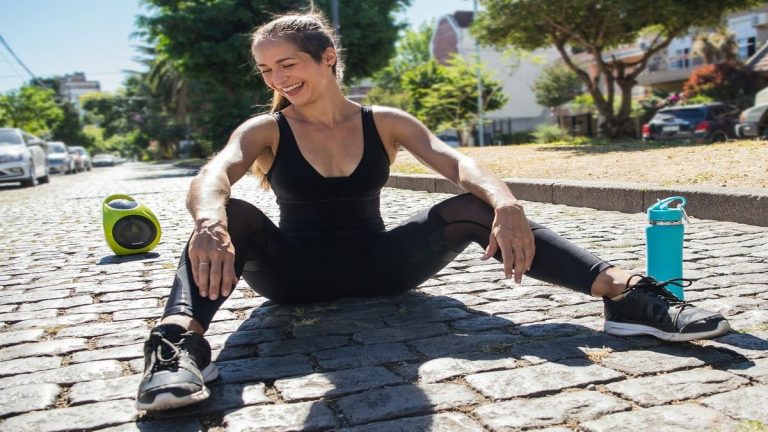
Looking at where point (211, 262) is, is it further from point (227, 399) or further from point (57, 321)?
point (57, 321)

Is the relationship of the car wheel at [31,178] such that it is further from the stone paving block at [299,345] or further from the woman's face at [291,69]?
the stone paving block at [299,345]

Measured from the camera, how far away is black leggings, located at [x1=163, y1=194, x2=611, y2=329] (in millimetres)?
2994

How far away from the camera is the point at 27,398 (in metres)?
2.55

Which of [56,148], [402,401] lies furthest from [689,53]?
[402,401]

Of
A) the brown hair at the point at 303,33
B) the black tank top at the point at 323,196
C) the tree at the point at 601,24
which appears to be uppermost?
the tree at the point at 601,24

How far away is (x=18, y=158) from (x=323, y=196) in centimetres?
1834

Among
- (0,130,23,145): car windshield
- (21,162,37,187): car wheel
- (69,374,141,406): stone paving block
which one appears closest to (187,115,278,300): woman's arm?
(69,374,141,406): stone paving block

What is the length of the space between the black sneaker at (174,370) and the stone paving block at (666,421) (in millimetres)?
1161

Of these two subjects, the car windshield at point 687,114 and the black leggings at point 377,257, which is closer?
the black leggings at point 377,257

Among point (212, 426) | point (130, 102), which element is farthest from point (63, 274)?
point (130, 102)

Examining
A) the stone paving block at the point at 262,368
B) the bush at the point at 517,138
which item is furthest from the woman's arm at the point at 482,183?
the bush at the point at 517,138

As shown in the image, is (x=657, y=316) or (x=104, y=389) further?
(x=657, y=316)

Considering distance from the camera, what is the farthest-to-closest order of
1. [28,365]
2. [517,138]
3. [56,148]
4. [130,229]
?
[56,148] < [517,138] < [130,229] < [28,365]

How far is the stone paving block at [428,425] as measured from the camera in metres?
2.15
